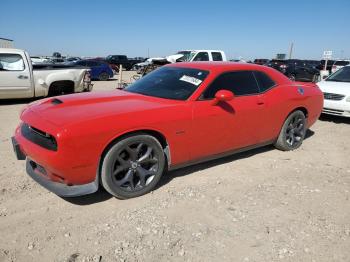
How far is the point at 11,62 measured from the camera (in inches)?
371

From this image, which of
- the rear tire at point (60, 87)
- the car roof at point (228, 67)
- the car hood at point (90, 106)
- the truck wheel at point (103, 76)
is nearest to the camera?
the car hood at point (90, 106)

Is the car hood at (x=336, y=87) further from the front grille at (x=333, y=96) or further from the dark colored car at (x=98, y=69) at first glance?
the dark colored car at (x=98, y=69)

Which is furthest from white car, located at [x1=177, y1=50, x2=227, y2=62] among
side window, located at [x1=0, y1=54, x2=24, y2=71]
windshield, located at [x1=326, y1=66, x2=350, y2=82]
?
side window, located at [x1=0, y1=54, x2=24, y2=71]

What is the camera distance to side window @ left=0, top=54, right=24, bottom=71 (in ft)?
30.5

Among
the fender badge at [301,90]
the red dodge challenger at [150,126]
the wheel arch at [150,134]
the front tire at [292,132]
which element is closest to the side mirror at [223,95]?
the red dodge challenger at [150,126]

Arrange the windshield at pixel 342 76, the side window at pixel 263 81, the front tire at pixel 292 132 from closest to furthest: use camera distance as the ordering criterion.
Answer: the side window at pixel 263 81 < the front tire at pixel 292 132 < the windshield at pixel 342 76

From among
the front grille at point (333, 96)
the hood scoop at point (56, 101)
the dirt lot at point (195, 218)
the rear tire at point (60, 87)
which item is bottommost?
the dirt lot at point (195, 218)

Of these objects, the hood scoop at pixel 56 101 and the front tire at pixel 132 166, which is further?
the hood scoop at pixel 56 101

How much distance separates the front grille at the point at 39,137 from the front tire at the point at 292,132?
3598 mm

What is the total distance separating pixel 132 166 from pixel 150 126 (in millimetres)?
482

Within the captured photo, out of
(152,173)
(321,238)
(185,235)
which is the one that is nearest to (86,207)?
(152,173)

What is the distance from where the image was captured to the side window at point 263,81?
4865 mm

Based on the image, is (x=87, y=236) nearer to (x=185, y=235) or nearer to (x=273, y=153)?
(x=185, y=235)

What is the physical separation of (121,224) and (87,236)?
347 millimetres
